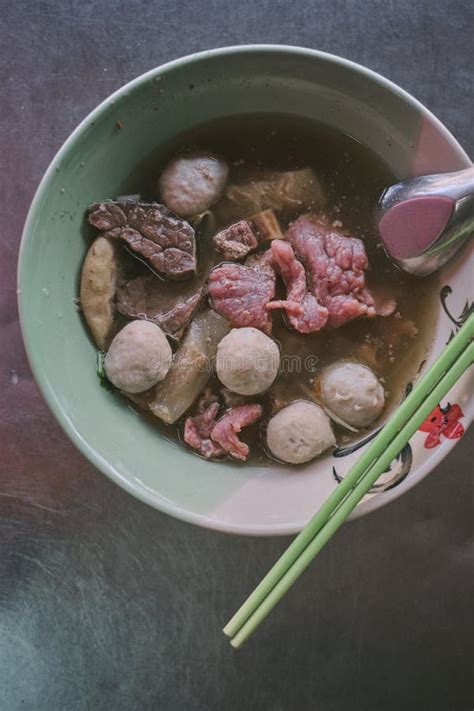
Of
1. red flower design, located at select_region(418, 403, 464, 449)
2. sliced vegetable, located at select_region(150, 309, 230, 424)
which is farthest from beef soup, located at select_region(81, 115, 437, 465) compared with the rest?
red flower design, located at select_region(418, 403, 464, 449)

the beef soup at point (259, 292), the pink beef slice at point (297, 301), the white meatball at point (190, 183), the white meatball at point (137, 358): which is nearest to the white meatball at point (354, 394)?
the beef soup at point (259, 292)

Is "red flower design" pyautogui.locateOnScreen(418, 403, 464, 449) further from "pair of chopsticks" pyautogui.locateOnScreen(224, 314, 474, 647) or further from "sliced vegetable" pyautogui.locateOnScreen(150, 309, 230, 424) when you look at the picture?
"sliced vegetable" pyautogui.locateOnScreen(150, 309, 230, 424)

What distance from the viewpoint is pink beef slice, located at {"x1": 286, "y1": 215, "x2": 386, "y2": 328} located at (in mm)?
1410

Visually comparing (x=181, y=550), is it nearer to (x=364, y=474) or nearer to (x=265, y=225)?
(x=364, y=474)

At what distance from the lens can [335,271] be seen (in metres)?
1.41

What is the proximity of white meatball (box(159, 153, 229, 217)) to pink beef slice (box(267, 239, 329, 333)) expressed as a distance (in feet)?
0.58

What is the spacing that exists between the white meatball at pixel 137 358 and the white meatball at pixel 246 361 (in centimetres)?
12

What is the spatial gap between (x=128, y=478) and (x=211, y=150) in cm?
69

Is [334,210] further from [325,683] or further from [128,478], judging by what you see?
[325,683]

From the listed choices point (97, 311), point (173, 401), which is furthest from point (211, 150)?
point (173, 401)

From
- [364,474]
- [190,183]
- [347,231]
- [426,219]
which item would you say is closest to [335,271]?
[347,231]

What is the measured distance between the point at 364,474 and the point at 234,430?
0.99 feet

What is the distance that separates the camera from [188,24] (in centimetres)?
146

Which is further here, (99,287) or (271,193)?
(271,193)
